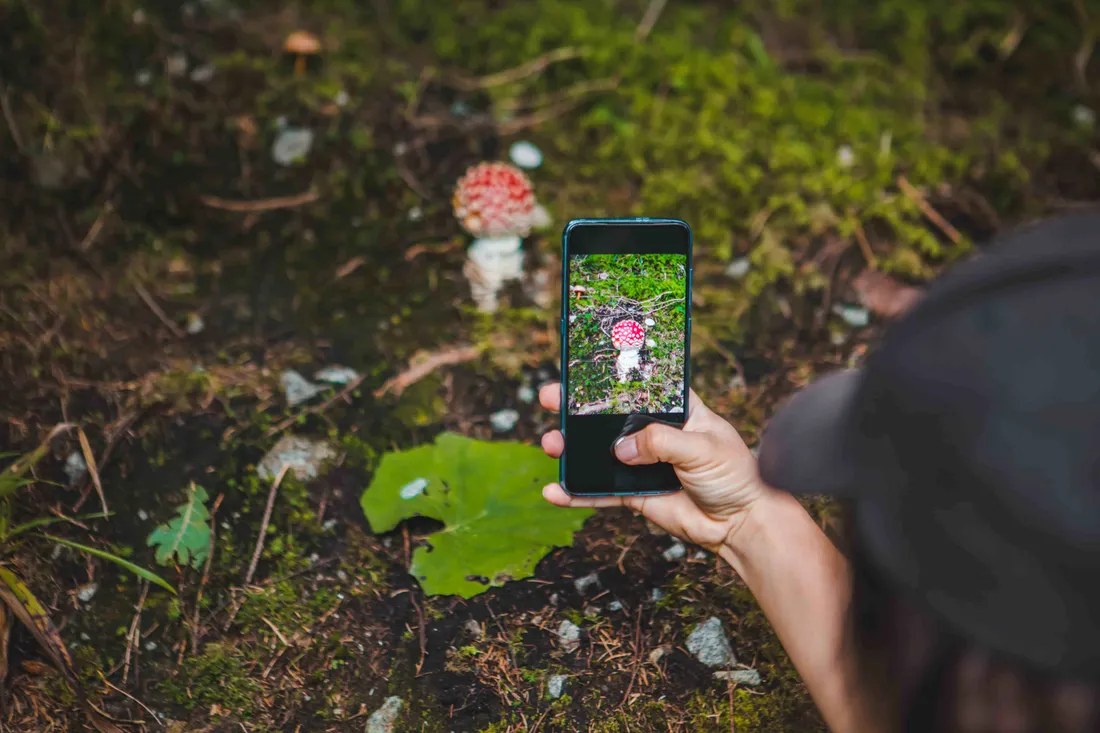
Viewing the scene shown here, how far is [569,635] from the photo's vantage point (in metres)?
1.66

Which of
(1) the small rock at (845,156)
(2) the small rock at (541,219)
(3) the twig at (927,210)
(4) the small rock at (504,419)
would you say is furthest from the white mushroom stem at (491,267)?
(3) the twig at (927,210)

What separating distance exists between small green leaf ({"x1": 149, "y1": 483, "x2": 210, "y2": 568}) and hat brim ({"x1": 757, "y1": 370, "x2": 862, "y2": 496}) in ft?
4.22

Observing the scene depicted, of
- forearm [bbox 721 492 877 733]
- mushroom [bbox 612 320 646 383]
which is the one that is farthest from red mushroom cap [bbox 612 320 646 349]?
forearm [bbox 721 492 877 733]

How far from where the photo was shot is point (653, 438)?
1.45 m

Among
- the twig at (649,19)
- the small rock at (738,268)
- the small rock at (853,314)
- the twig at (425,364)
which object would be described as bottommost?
the twig at (425,364)

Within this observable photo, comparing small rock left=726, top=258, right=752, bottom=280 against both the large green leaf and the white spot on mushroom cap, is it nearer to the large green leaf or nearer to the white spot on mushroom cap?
the large green leaf

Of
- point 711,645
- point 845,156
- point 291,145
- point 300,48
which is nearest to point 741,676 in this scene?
point 711,645

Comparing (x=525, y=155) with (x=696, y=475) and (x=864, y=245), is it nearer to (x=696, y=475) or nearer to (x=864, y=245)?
(x=864, y=245)

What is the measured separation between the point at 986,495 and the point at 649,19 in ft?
10.1

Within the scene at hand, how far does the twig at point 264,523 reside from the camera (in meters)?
1.74

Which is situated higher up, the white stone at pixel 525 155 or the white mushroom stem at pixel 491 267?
the white stone at pixel 525 155

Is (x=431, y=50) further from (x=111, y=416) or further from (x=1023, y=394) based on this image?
(x=1023, y=394)

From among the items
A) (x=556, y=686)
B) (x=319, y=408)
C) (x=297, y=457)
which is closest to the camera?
(x=556, y=686)

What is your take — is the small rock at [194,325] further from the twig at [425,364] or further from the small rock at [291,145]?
the small rock at [291,145]
